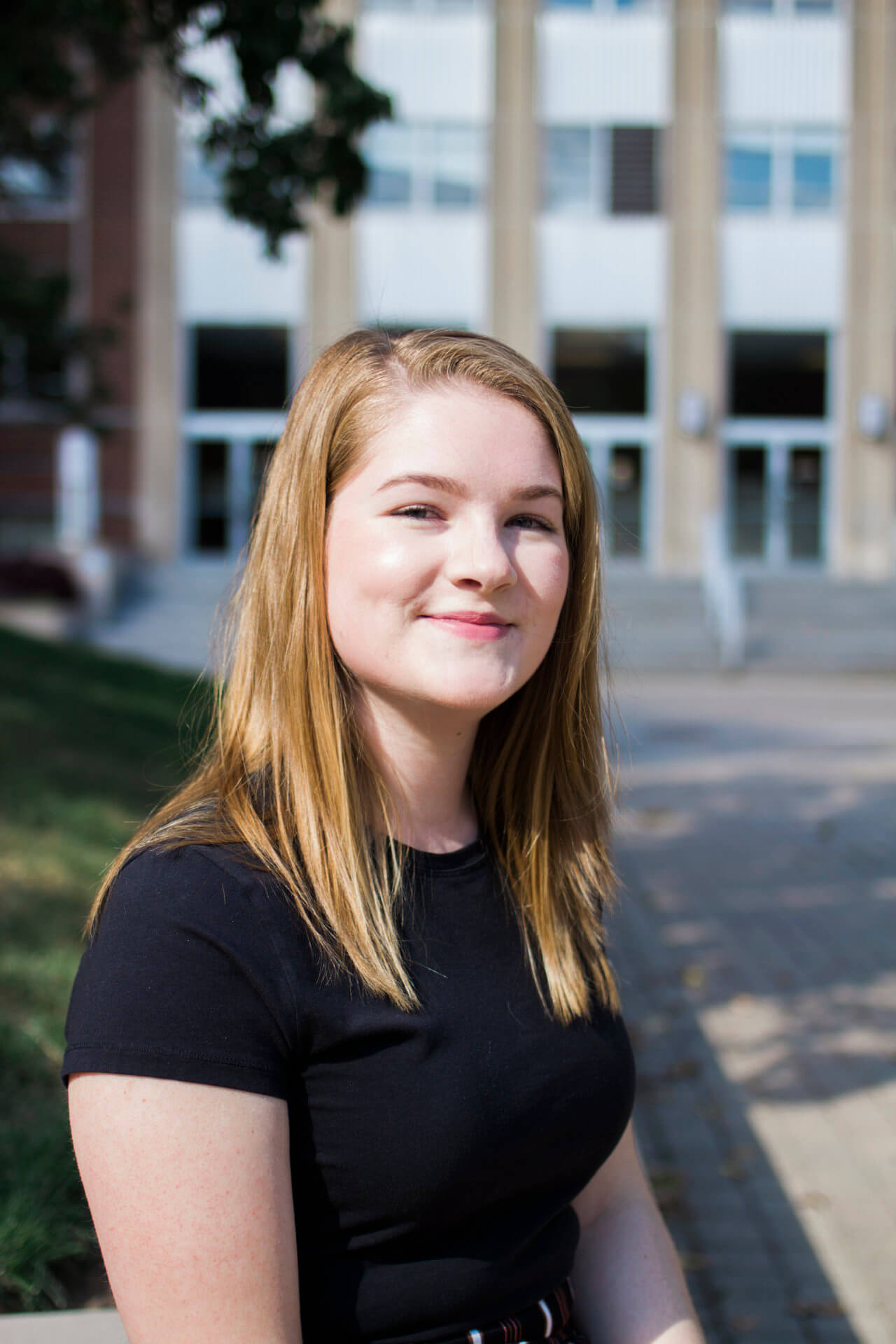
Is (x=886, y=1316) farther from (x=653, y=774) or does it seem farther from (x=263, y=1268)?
(x=653, y=774)

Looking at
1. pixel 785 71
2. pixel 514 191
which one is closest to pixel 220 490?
pixel 514 191

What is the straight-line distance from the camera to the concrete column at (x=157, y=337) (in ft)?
79.2

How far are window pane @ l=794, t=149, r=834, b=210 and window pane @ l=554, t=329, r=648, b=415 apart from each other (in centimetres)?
427

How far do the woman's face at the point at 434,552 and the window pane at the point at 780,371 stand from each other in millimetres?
25145

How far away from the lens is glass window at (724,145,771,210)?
24438 millimetres

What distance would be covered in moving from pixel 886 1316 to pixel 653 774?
7.38 metres

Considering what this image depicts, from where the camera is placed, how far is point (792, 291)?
80.3ft

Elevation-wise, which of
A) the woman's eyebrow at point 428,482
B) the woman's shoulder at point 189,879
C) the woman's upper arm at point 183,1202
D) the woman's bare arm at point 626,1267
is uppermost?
the woman's eyebrow at point 428,482

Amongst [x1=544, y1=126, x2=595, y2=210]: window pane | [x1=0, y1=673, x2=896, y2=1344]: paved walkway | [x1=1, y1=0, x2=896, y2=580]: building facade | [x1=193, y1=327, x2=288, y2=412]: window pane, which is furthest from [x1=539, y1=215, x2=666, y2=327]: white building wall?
[x1=0, y1=673, x2=896, y2=1344]: paved walkway

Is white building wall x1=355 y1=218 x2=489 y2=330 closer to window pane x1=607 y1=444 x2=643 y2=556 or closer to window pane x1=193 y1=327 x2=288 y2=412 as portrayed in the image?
window pane x1=193 y1=327 x2=288 y2=412

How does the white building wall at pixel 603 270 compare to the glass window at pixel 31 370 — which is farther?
the white building wall at pixel 603 270

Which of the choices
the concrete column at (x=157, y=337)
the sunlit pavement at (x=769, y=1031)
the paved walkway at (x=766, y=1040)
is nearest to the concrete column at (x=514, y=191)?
the concrete column at (x=157, y=337)

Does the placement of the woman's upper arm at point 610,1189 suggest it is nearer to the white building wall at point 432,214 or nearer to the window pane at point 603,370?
the white building wall at point 432,214

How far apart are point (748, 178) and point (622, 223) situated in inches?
109
